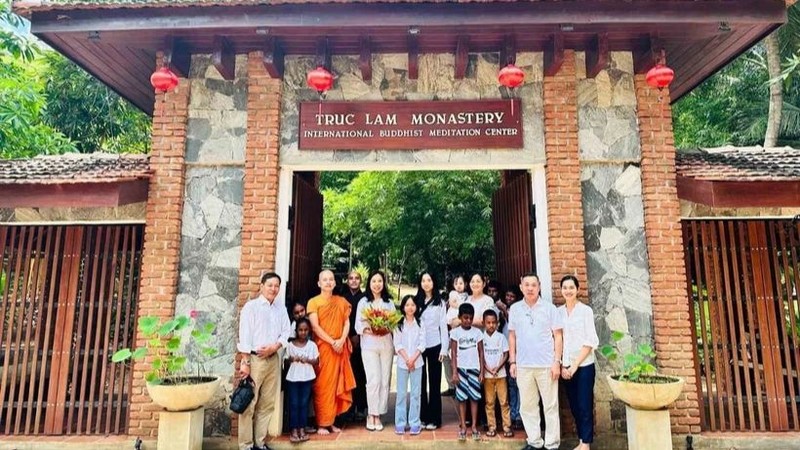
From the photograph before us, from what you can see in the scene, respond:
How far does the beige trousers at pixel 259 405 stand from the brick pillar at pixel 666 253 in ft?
13.1

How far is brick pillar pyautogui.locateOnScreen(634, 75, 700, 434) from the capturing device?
16.0ft

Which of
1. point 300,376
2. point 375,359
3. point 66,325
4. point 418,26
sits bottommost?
point 300,376

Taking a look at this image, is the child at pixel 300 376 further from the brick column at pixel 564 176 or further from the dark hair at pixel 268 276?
the brick column at pixel 564 176

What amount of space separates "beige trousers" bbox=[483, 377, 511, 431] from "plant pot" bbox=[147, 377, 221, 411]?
2736mm

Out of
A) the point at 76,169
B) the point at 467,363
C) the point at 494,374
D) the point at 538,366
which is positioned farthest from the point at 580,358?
the point at 76,169

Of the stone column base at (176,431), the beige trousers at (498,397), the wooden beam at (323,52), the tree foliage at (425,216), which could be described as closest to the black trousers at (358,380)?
the beige trousers at (498,397)

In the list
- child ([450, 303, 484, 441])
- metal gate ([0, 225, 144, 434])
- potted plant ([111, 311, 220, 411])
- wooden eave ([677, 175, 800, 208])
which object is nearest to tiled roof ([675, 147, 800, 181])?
wooden eave ([677, 175, 800, 208])

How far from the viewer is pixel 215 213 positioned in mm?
5227

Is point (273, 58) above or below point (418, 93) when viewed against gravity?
above

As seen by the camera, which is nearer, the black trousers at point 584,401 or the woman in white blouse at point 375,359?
the black trousers at point 584,401

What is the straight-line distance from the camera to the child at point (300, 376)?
4816mm

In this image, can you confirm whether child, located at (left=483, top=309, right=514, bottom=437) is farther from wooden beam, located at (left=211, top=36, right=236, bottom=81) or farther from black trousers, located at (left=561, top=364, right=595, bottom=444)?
wooden beam, located at (left=211, top=36, right=236, bottom=81)

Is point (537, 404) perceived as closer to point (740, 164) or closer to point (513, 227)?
point (513, 227)

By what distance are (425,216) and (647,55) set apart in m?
6.93
